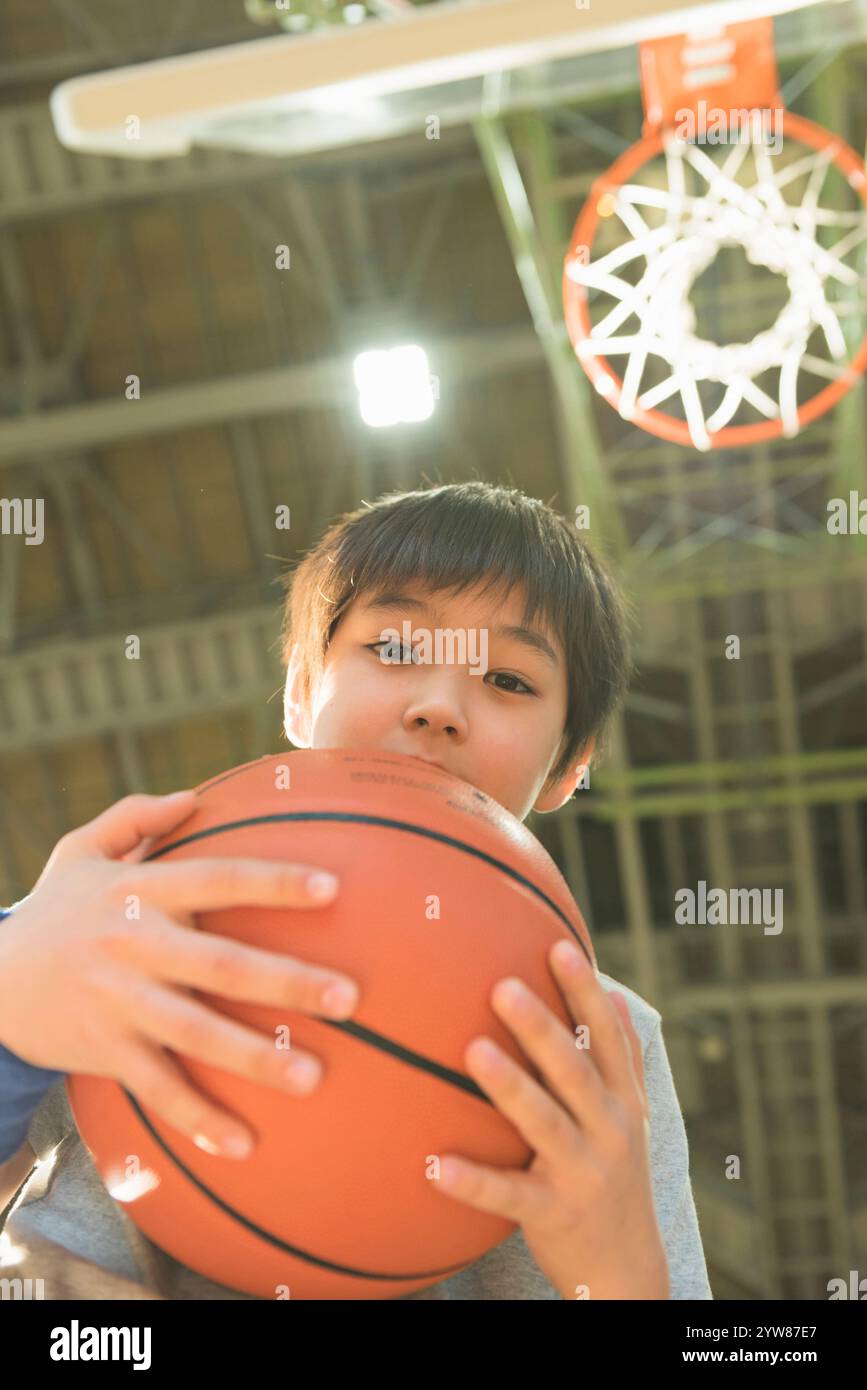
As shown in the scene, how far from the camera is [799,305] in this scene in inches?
191

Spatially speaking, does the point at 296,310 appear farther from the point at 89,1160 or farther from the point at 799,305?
the point at 89,1160

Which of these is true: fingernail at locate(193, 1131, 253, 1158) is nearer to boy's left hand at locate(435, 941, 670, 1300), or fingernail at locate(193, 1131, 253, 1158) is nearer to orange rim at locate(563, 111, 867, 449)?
boy's left hand at locate(435, 941, 670, 1300)

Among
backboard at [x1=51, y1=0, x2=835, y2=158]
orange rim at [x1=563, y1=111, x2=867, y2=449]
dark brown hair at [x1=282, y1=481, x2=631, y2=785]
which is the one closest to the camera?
dark brown hair at [x1=282, y1=481, x2=631, y2=785]

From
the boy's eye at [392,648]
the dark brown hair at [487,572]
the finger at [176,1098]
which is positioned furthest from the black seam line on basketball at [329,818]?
the dark brown hair at [487,572]

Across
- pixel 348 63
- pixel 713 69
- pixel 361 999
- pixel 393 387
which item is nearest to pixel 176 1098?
pixel 361 999

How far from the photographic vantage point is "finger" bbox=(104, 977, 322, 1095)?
1.11 metres

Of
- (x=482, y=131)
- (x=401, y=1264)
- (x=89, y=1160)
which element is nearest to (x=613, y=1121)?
(x=401, y=1264)

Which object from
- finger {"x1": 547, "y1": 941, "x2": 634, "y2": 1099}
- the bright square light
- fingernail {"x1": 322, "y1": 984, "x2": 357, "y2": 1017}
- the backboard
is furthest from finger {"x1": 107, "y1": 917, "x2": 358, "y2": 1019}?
the bright square light

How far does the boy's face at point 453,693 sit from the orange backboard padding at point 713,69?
2.79 m

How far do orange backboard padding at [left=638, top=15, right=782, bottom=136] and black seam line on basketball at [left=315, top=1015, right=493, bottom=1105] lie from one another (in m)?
3.43

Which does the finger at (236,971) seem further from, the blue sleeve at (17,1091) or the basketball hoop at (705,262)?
the basketball hoop at (705,262)

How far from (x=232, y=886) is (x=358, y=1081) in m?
0.19

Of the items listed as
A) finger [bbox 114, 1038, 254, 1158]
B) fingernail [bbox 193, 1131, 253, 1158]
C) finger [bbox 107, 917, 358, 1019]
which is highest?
finger [bbox 107, 917, 358, 1019]

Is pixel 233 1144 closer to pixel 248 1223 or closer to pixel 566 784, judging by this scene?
pixel 248 1223
